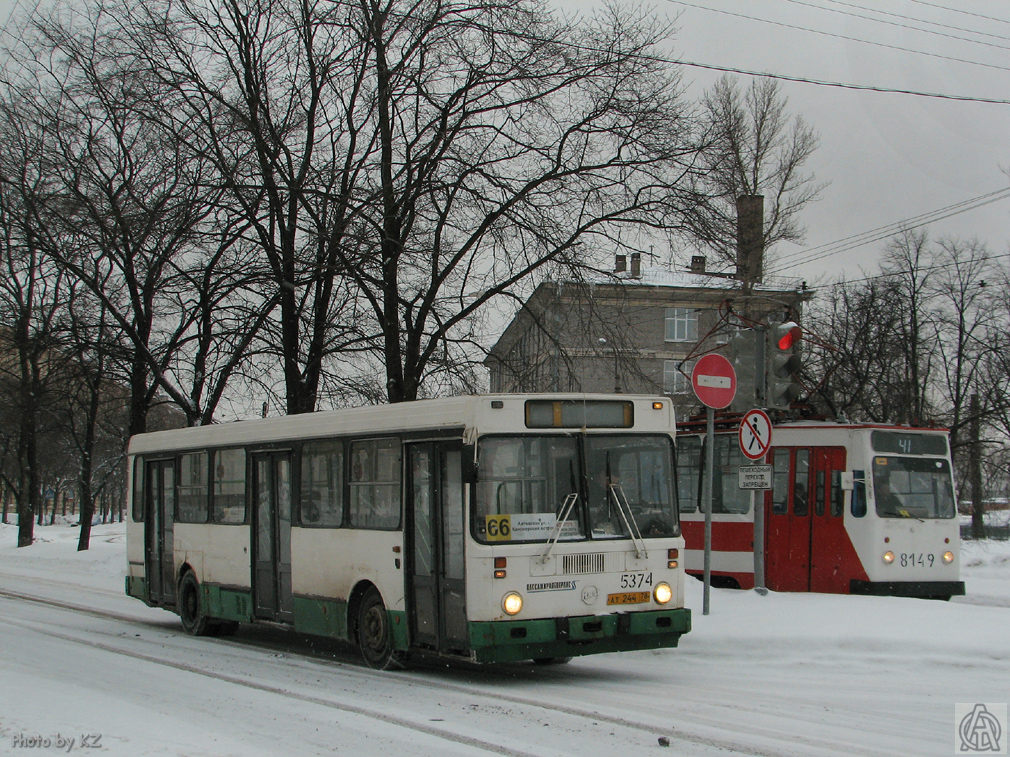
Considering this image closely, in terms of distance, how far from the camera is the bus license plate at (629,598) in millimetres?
10445

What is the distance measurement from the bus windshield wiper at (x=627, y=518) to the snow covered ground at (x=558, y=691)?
1.21m

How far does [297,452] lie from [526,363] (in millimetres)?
8618

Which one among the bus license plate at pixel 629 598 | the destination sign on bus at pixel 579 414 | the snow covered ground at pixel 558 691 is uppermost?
the destination sign on bus at pixel 579 414

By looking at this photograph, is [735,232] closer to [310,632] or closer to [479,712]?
[310,632]

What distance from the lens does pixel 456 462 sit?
10.5 metres

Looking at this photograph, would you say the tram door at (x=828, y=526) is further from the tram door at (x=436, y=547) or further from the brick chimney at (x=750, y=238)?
the tram door at (x=436, y=547)

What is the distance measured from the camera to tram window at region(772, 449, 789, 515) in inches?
720

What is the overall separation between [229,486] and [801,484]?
8.90 m

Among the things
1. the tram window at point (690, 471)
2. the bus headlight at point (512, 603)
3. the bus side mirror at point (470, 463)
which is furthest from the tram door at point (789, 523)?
the bus side mirror at point (470, 463)

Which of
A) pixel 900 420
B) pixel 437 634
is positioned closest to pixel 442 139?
pixel 437 634

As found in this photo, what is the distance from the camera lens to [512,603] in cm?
1001

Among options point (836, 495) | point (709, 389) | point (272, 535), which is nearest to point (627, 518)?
point (709, 389)

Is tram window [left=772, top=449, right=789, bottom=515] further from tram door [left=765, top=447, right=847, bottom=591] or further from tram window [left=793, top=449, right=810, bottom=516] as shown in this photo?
tram window [left=793, top=449, right=810, bottom=516]

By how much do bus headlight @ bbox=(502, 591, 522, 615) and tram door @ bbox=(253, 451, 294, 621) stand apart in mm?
4200
